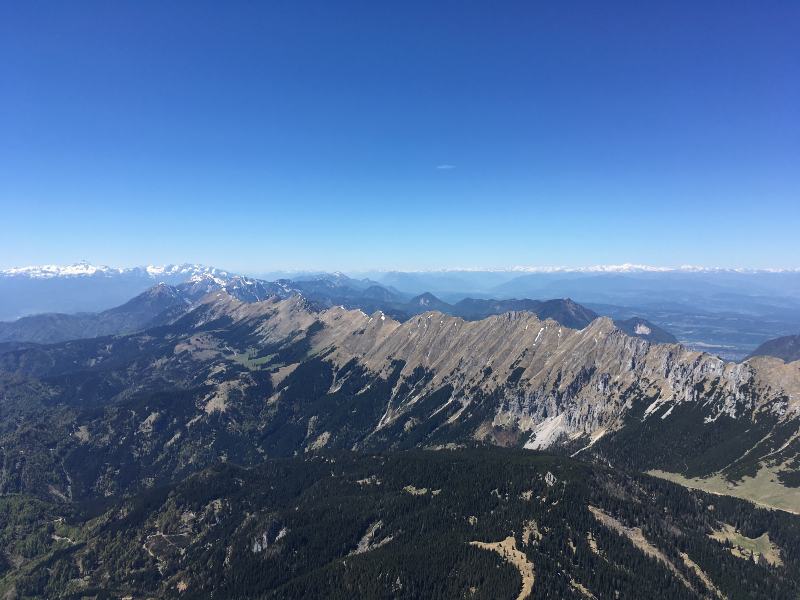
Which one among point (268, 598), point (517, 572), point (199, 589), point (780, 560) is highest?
point (517, 572)

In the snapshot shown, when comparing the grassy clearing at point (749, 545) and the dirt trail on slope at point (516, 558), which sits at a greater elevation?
the dirt trail on slope at point (516, 558)

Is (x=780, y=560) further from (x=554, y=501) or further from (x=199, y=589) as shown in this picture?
(x=199, y=589)

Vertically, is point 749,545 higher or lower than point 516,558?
lower

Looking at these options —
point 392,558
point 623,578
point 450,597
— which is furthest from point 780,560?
point 392,558

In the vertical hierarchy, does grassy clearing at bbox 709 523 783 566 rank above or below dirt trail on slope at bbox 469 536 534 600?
below

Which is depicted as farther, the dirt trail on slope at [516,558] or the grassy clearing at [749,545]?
the grassy clearing at [749,545]

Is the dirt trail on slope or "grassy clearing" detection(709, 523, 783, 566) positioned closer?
the dirt trail on slope

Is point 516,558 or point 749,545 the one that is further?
point 749,545

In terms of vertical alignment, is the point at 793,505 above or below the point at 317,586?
above
